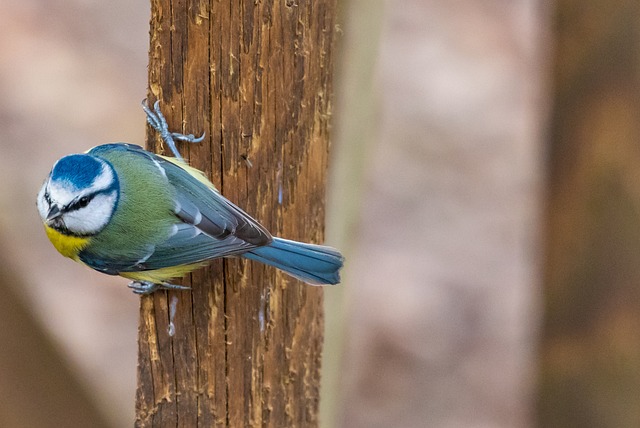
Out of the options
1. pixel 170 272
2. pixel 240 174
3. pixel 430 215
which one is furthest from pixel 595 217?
pixel 430 215

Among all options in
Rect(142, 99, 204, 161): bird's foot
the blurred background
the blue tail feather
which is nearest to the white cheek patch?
the blurred background

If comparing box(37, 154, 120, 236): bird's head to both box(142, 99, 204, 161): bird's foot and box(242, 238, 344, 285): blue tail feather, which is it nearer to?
box(142, 99, 204, 161): bird's foot

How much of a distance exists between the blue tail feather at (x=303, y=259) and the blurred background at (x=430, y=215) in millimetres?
560

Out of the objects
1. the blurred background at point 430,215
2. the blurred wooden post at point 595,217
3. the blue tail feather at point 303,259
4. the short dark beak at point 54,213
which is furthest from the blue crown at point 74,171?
the blurred wooden post at point 595,217

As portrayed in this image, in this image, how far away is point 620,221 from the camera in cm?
299

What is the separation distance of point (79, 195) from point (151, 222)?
243 millimetres

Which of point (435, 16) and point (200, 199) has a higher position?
point (435, 16)

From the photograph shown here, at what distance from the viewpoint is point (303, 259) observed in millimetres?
2408

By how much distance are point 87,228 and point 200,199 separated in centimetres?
46

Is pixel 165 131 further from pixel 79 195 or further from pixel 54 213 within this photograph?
pixel 54 213

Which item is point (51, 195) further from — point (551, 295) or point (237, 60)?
point (551, 295)

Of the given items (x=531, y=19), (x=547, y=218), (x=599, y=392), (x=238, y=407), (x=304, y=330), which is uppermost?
(x=531, y=19)

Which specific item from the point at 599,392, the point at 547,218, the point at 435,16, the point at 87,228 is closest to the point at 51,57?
the point at 435,16

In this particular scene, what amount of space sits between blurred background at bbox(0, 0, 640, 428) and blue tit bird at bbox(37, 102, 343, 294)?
266 millimetres
